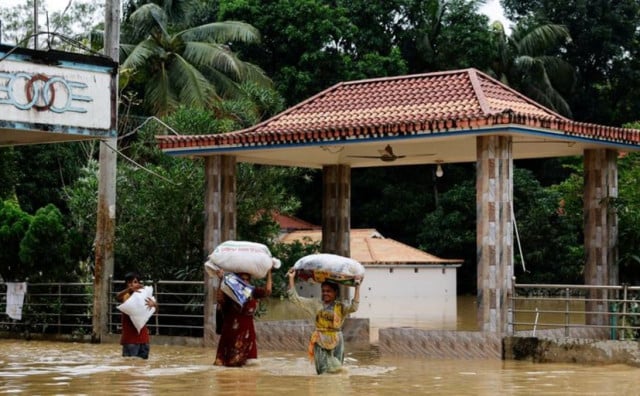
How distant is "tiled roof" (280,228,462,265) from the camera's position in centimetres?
4334

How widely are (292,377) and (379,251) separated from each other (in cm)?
2814

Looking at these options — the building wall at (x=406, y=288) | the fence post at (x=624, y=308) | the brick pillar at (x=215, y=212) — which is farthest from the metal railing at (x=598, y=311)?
the building wall at (x=406, y=288)

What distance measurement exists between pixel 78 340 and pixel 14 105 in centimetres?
918

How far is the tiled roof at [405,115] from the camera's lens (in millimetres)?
18984

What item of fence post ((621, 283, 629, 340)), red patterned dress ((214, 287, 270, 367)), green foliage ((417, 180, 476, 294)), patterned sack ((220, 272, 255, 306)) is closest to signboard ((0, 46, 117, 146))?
patterned sack ((220, 272, 255, 306))

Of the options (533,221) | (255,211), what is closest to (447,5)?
(533,221)

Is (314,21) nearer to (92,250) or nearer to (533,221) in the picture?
(533,221)

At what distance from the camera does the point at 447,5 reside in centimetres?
4806

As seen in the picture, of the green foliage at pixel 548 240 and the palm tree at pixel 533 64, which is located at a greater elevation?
the palm tree at pixel 533 64

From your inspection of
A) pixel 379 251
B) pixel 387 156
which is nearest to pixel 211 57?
pixel 379 251

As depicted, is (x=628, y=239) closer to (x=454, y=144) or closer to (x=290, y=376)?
(x=454, y=144)

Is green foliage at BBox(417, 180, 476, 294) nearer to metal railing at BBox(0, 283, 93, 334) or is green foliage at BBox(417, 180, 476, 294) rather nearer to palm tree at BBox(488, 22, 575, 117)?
palm tree at BBox(488, 22, 575, 117)

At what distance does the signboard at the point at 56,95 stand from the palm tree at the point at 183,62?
21351 mm

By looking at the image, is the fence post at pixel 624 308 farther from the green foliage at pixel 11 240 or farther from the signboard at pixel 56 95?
the green foliage at pixel 11 240
